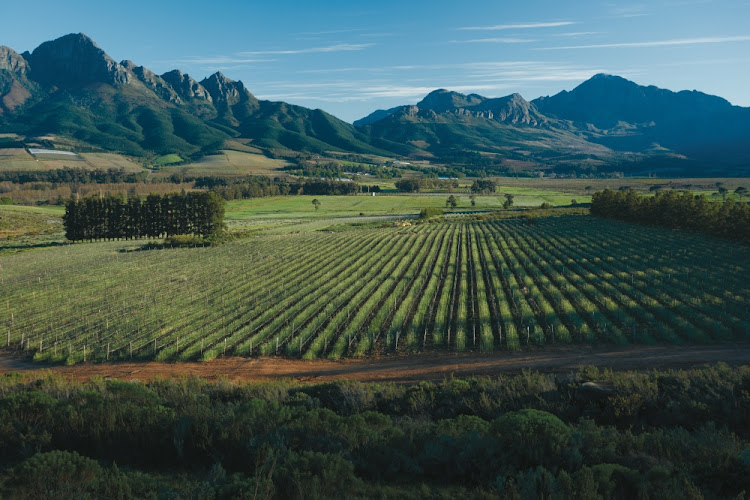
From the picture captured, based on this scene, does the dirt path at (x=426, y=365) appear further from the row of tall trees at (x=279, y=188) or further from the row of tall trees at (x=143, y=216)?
the row of tall trees at (x=279, y=188)

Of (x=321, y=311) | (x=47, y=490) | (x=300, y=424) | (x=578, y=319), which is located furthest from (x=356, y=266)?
(x=47, y=490)

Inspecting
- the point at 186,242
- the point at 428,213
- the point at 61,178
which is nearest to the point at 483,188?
the point at 428,213

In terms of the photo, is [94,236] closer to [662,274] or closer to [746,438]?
[662,274]

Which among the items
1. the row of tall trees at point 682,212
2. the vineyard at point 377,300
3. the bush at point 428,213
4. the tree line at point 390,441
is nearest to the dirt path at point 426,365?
the vineyard at point 377,300

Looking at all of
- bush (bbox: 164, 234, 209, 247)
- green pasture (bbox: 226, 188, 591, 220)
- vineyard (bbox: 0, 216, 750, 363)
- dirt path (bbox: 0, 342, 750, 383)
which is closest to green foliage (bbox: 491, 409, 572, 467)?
dirt path (bbox: 0, 342, 750, 383)

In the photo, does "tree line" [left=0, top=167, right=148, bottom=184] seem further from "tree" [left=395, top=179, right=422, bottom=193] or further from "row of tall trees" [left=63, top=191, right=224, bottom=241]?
"row of tall trees" [left=63, top=191, right=224, bottom=241]

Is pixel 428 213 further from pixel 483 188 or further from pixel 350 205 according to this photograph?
pixel 483 188
